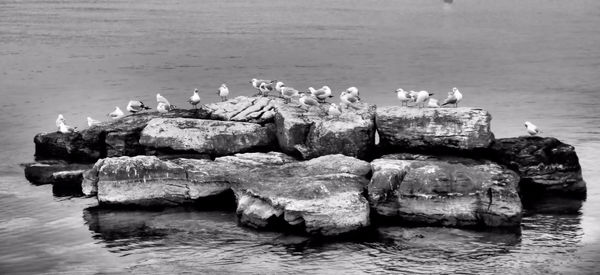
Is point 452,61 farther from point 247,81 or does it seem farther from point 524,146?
point 524,146

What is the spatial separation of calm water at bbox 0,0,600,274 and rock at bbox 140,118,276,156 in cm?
355

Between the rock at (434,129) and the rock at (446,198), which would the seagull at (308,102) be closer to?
the rock at (434,129)

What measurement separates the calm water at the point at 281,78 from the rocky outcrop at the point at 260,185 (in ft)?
2.24

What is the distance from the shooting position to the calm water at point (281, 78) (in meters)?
24.7

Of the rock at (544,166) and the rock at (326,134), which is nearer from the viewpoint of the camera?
the rock at (544,166)

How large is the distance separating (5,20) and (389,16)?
43730 mm

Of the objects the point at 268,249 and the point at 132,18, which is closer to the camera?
the point at 268,249

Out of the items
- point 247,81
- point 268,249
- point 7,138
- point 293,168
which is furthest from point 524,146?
point 247,81

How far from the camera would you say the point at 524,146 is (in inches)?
1231

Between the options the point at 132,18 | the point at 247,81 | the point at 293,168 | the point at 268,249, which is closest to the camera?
the point at 268,249

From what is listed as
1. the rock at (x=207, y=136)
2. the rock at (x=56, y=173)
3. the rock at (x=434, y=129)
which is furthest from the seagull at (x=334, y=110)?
the rock at (x=56, y=173)

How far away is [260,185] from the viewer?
2759 cm

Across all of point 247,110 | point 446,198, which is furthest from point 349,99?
point 446,198

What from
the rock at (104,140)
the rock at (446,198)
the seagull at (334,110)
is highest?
the seagull at (334,110)
